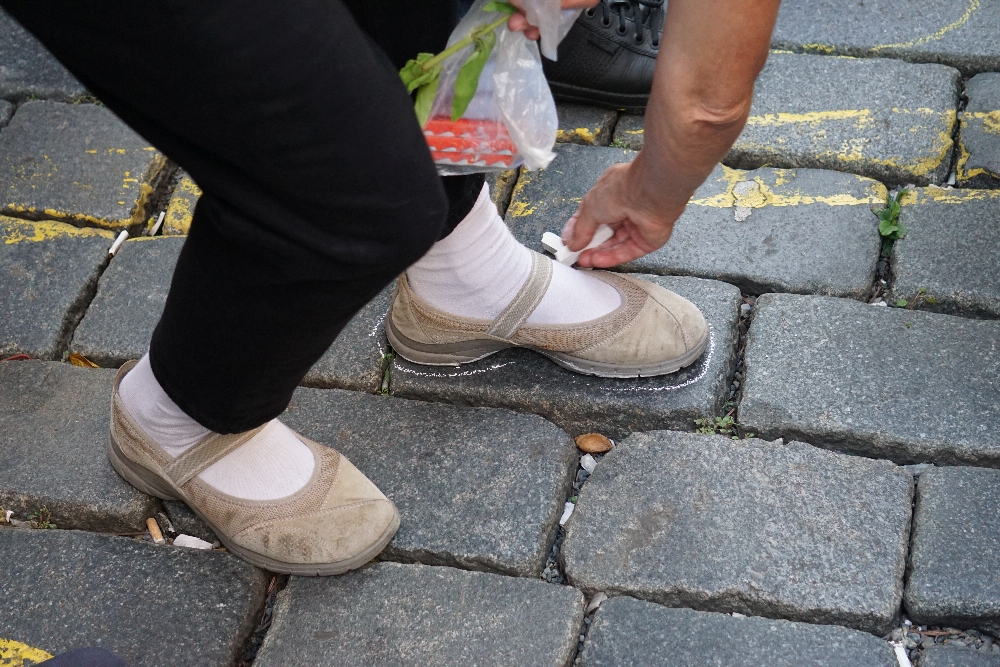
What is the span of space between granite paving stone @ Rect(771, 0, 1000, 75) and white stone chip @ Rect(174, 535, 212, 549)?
1897 millimetres

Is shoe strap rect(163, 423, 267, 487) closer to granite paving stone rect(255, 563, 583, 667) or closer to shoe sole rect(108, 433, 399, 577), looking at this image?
shoe sole rect(108, 433, 399, 577)

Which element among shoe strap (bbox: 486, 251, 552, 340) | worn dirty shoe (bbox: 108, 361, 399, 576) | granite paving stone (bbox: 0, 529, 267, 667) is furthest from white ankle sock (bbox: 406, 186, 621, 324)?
granite paving stone (bbox: 0, 529, 267, 667)

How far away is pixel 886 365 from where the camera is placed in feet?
5.96

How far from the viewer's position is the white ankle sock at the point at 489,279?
1719 mm

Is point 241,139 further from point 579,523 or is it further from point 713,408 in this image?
point 713,408

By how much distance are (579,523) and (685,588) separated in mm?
210

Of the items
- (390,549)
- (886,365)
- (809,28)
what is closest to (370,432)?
(390,549)

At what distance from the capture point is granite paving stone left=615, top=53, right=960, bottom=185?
2.24m

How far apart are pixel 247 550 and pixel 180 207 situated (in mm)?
1000

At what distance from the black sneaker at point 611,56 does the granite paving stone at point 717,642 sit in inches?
53.7

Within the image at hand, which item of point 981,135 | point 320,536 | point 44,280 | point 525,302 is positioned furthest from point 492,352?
point 981,135

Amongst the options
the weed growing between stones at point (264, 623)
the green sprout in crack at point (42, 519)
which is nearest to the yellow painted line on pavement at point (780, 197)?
the weed growing between stones at point (264, 623)

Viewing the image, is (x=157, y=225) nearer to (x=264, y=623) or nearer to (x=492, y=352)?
(x=492, y=352)

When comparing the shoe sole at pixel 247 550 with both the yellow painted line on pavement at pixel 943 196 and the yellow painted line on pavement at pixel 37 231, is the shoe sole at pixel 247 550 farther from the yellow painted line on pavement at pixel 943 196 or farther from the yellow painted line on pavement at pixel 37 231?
the yellow painted line on pavement at pixel 943 196
